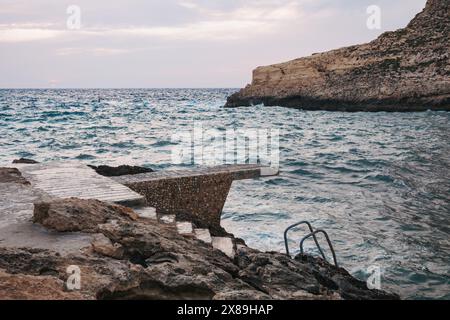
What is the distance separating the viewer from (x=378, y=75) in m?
57.4

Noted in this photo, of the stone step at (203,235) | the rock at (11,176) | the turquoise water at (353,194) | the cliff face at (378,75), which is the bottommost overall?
the turquoise water at (353,194)

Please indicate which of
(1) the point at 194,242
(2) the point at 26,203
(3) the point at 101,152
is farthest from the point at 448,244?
(3) the point at 101,152

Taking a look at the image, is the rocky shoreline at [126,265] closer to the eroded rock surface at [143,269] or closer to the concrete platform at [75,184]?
the eroded rock surface at [143,269]

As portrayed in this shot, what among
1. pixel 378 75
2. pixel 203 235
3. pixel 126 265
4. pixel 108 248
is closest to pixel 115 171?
pixel 203 235

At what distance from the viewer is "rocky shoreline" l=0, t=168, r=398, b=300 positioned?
3504mm

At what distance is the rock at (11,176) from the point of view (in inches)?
287

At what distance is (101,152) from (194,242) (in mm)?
16450

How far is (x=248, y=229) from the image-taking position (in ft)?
31.2

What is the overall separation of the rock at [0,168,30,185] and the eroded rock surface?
2587 millimetres

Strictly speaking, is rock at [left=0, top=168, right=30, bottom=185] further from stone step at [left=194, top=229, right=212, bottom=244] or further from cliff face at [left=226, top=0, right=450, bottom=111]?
cliff face at [left=226, top=0, right=450, bottom=111]

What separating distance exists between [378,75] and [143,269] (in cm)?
5766

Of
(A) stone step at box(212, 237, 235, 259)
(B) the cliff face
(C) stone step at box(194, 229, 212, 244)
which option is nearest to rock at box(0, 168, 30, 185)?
(C) stone step at box(194, 229, 212, 244)

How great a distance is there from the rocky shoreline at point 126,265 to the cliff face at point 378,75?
50181 millimetres

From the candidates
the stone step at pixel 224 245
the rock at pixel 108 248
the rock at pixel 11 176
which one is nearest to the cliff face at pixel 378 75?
the stone step at pixel 224 245
